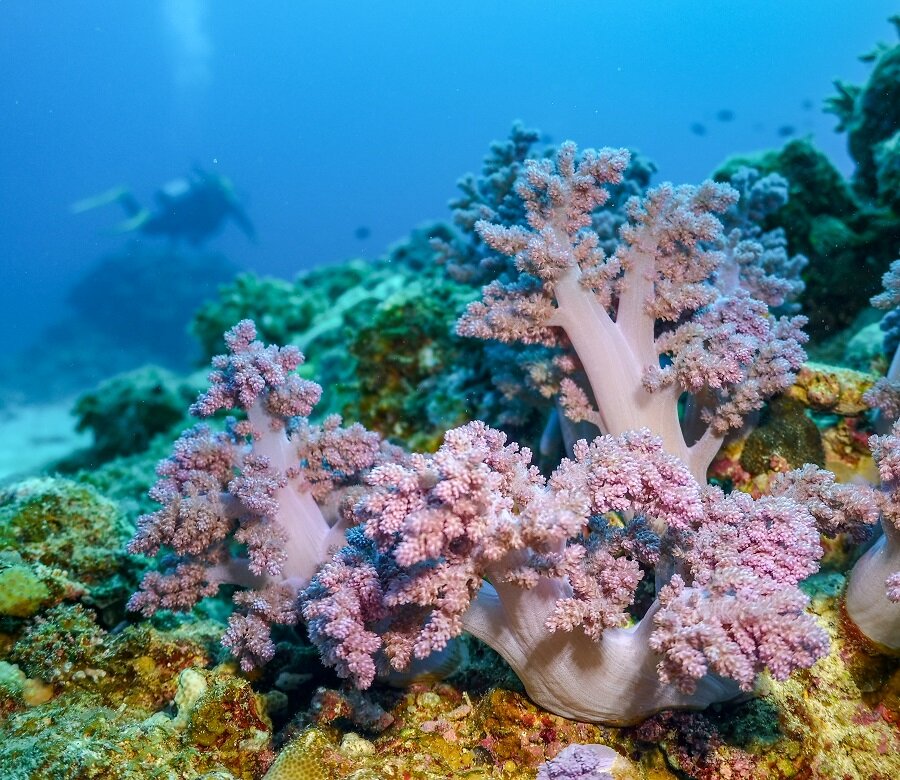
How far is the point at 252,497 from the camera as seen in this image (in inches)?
119

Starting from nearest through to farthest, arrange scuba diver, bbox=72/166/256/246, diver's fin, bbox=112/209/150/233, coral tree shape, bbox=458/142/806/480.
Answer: coral tree shape, bbox=458/142/806/480
diver's fin, bbox=112/209/150/233
scuba diver, bbox=72/166/256/246

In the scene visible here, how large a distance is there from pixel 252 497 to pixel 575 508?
1.72m

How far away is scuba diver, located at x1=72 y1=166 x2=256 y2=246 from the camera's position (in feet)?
99.3

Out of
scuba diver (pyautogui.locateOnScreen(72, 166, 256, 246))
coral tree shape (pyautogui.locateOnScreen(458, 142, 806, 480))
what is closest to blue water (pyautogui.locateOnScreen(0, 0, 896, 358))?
scuba diver (pyautogui.locateOnScreen(72, 166, 256, 246))

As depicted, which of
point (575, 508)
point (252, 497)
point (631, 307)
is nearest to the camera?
point (575, 508)

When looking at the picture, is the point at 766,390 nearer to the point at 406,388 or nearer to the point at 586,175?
the point at 586,175

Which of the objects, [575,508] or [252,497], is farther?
[252,497]

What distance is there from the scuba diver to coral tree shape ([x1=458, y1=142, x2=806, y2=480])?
101ft

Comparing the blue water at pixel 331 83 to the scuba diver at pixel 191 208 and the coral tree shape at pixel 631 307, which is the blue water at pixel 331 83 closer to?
the scuba diver at pixel 191 208

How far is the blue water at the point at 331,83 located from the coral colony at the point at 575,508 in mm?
82868

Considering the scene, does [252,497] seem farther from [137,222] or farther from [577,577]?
[137,222]

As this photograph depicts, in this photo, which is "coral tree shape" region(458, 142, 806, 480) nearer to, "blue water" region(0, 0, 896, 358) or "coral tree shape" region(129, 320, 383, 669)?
"coral tree shape" region(129, 320, 383, 669)

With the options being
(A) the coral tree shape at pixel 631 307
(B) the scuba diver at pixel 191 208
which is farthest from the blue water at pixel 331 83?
(A) the coral tree shape at pixel 631 307

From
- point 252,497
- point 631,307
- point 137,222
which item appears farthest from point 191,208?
point 631,307
